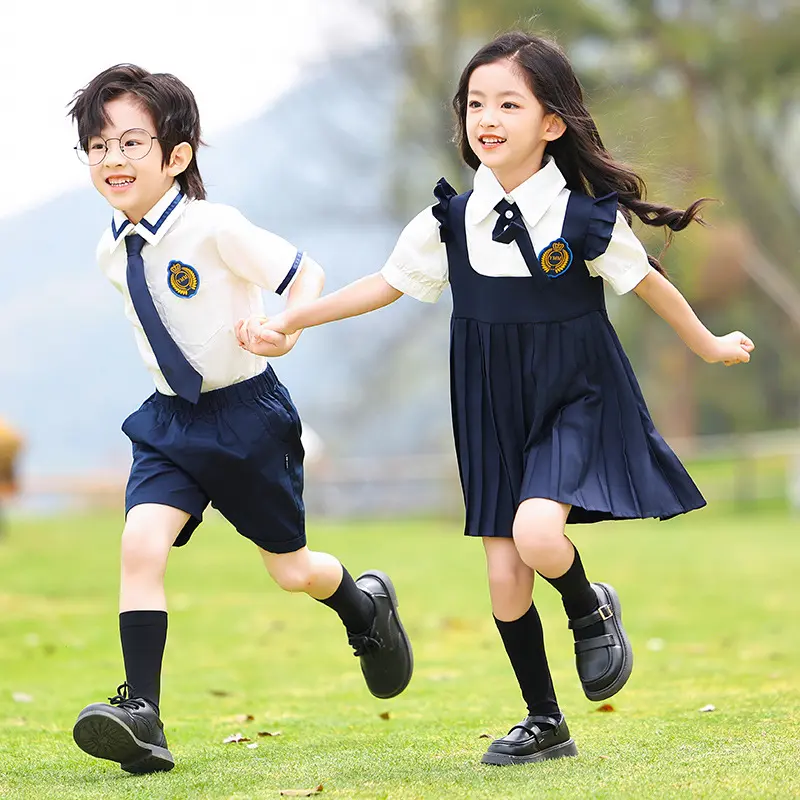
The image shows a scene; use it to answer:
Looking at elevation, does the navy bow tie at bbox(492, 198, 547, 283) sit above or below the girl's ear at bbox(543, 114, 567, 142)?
below

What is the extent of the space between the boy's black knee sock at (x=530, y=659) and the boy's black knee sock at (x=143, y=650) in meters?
0.82

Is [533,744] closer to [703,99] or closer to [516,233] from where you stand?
[516,233]

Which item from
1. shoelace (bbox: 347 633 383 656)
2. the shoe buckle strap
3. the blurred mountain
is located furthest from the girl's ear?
the blurred mountain

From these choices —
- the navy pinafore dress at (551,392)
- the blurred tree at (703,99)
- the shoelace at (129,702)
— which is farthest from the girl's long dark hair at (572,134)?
the blurred tree at (703,99)

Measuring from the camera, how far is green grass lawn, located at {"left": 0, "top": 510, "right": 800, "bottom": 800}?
339 cm

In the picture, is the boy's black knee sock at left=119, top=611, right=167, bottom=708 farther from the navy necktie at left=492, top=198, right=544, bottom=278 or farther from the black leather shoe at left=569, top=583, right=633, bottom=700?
the navy necktie at left=492, top=198, right=544, bottom=278

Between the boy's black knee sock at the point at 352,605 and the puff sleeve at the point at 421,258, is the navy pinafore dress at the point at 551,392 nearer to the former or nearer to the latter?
the puff sleeve at the point at 421,258

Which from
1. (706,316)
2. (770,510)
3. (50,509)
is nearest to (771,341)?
(706,316)

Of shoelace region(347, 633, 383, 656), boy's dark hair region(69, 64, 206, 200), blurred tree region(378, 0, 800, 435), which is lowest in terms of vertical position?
shoelace region(347, 633, 383, 656)

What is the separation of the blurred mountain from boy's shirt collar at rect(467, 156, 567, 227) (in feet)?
32.5

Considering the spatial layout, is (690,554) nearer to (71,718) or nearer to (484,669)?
(484,669)

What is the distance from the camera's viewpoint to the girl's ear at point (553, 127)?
3.55 meters

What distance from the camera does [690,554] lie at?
37.0 feet

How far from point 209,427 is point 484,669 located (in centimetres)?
282
